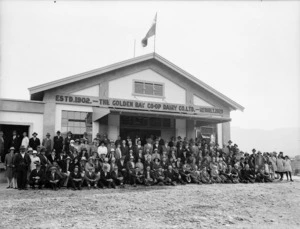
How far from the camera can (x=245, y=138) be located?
525 feet

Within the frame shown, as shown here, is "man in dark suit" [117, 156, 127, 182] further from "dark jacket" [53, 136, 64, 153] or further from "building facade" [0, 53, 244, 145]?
"building facade" [0, 53, 244, 145]

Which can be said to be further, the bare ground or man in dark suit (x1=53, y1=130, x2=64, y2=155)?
man in dark suit (x1=53, y1=130, x2=64, y2=155)

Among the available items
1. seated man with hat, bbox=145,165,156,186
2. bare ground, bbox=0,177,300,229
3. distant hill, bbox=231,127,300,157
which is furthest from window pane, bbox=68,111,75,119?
distant hill, bbox=231,127,300,157

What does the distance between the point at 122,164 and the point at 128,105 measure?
4594mm

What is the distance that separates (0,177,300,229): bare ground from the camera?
22.7 ft

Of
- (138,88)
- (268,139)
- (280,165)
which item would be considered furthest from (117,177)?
(268,139)

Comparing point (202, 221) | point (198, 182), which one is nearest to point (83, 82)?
point (198, 182)

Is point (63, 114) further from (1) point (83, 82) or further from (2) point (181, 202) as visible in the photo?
(2) point (181, 202)

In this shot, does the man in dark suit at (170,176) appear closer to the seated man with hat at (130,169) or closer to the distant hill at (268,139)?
the seated man with hat at (130,169)

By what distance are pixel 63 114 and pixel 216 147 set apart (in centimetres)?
798

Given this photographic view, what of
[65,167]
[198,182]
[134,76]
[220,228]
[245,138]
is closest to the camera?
[220,228]

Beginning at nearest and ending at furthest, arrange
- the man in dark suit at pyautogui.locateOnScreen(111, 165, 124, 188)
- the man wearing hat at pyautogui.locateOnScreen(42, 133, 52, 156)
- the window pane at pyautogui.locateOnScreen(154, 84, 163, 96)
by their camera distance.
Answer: the man in dark suit at pyautogui.locateOnScreen(111, 165, 124, 188) < the man wearing hat at pyautogui.locateOnScreen(42, 133, 52, 156) < the window pane at pyautogui.locateOnScreen(154, 84, 163, 96)

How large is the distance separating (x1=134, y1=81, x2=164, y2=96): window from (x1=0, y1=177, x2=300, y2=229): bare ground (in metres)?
8.11

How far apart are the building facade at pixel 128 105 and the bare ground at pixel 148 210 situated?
5396mm
